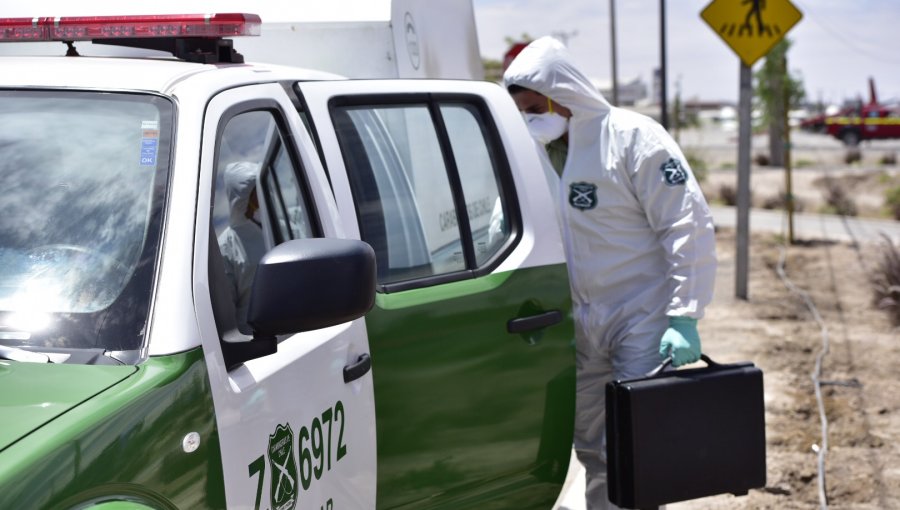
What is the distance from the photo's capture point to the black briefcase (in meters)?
3.73

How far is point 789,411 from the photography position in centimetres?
669

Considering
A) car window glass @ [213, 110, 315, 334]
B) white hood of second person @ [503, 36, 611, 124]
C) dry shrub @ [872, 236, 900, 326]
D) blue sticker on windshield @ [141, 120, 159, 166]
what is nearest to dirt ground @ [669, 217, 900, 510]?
dry shrub @ [872, 236, 900, 326]

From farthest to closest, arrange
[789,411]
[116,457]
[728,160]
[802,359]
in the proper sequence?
[728,160] → [802,359] → [789,411] → [116,457]

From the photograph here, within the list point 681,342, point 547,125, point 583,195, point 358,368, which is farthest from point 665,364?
point 358,368

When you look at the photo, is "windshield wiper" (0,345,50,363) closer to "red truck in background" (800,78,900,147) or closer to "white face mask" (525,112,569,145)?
"white face mask" (525,112,569,145)

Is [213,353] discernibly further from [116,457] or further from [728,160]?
[728,160]

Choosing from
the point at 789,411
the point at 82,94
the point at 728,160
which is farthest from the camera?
the point at 728,160

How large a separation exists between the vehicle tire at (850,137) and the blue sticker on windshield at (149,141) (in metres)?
48.9

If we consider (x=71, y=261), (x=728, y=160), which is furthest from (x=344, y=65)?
(x=728, y=160)

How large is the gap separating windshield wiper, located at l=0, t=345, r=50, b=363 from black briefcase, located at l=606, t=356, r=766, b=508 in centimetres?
205

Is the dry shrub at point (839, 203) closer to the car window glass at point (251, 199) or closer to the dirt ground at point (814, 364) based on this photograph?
the dirt ground at point (814, 364)

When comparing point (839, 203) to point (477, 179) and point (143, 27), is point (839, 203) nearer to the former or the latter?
point (477, 179)

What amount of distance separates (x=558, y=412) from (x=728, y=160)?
139 ft

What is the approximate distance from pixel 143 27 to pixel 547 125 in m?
1.95
